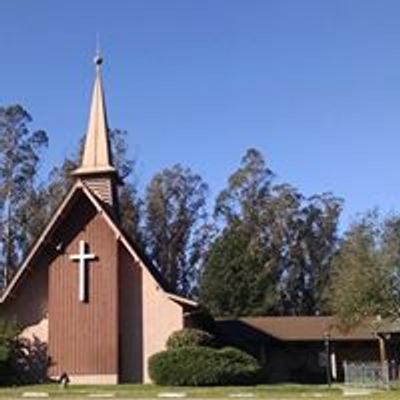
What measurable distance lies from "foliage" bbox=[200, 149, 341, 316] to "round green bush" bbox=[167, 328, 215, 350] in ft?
105

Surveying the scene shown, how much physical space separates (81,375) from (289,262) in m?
43.7

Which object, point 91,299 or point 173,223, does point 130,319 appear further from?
point 173,223

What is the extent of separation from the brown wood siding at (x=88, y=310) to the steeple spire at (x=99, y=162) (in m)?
3.17

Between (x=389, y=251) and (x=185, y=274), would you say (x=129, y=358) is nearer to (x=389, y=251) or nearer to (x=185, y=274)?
(x=389, y=251)

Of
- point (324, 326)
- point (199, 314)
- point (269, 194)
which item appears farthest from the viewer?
point (269, 194)

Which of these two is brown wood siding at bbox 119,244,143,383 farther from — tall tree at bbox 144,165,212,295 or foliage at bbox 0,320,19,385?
tall tree at bbox 144,165,212,295

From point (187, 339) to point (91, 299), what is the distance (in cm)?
502

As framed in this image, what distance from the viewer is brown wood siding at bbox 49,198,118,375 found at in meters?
43.7

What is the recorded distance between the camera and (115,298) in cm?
4406

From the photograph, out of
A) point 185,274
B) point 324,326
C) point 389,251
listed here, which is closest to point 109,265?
point 389,251

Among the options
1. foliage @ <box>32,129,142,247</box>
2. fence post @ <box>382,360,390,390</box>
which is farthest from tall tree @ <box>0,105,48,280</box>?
fence post @ <box>382,360,390,390</box>

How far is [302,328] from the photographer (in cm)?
5928

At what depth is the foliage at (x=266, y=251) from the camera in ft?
250

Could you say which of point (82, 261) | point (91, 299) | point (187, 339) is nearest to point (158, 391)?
point (187, 339)
